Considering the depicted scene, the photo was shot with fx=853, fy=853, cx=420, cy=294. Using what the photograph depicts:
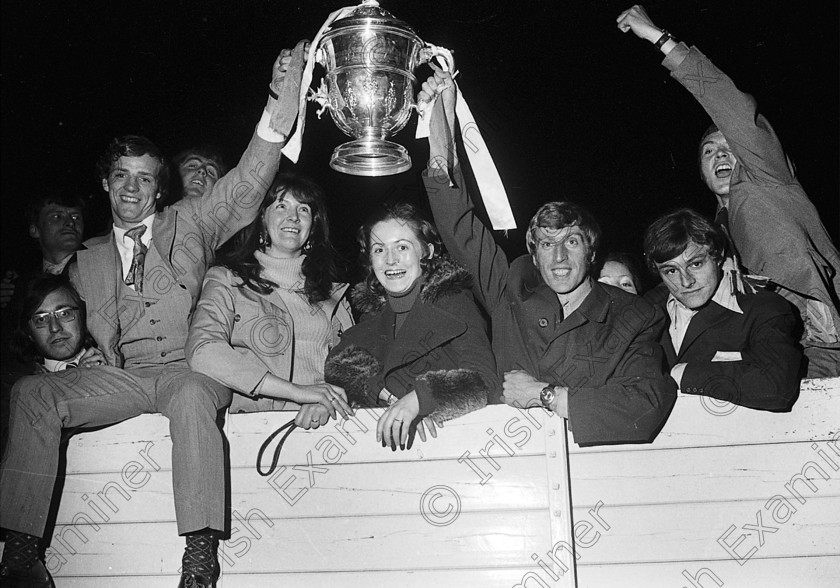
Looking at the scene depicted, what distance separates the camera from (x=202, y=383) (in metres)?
3.02

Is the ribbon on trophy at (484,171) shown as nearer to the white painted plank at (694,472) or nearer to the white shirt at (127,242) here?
the white painted plank at (694,472)

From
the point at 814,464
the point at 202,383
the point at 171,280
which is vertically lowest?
the point at 814,464

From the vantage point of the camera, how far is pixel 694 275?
126 inches

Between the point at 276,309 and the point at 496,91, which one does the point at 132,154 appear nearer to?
the point at 276,309

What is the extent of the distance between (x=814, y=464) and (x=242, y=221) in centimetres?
231

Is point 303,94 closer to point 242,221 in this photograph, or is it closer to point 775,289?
point 242,221

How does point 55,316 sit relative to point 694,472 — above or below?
above

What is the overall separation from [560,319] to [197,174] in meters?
2.02

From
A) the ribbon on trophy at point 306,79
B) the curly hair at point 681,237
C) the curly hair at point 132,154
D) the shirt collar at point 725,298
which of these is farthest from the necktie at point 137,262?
the shirt collar at point 725,298

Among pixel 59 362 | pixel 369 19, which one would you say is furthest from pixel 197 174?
pixel 369 19

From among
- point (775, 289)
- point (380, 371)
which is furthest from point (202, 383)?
point (775, 289)

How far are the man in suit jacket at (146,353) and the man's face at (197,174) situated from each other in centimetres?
31

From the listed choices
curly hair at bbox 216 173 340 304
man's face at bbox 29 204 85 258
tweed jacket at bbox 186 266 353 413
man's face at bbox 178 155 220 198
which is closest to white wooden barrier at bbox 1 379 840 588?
tweed jacket at bbox 186 266 353 413

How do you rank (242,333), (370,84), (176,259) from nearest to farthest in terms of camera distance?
(370,84) < (242,333) < (176,259)
